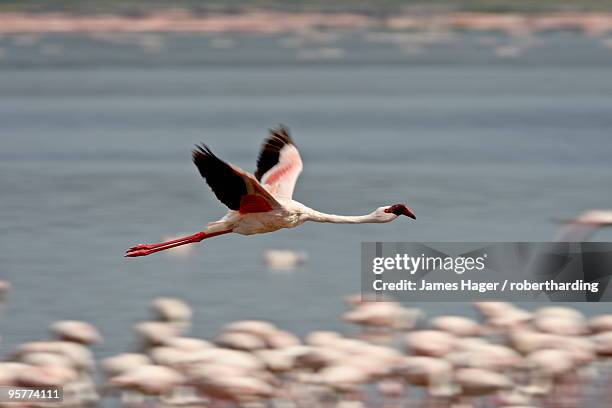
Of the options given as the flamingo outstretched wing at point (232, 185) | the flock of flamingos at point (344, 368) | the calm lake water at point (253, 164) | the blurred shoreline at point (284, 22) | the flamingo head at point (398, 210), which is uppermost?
the blurred shoreline at point (284, 22)

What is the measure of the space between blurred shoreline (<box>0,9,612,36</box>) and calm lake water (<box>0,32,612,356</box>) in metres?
20.4

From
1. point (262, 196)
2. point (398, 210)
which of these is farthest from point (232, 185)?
point (398, 210)

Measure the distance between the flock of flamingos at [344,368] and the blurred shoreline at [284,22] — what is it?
2374 inches

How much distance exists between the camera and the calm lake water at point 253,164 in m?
14.3

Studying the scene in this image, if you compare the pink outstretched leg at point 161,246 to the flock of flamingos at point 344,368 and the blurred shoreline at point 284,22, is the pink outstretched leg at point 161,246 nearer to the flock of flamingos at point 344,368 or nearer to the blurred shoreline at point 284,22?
the flock of flamingos at point 344,368

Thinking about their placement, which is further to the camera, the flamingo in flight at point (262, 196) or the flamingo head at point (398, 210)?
the flamingo head at point (398, 210)

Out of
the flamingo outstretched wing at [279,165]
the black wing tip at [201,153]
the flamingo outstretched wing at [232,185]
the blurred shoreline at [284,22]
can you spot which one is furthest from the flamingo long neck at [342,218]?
the blurred shoreline at [284,22]

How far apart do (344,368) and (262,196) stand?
127 centimetres

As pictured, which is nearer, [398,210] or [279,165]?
[398,210]

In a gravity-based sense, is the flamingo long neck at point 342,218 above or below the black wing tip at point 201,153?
below

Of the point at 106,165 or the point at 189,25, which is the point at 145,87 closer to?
the point at 106,165

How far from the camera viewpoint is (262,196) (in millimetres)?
8328

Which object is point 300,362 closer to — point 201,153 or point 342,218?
point 342,218

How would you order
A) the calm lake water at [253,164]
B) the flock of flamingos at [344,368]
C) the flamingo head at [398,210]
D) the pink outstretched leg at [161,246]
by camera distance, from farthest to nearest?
the calm lake water at [253,164] → the pink outstretched leg at [161,246] → the flock of flamingos at [344,368] → the flamingo head at [398,210]
